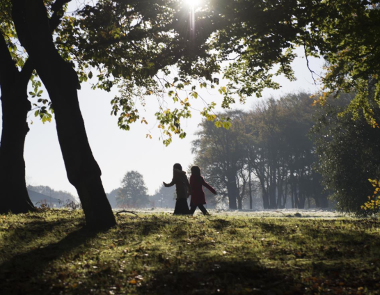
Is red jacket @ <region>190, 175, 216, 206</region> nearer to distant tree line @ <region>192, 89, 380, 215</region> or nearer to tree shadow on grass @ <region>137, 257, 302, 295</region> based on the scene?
tree shadow on grass @ <region>137, 257, 302, 295</region>

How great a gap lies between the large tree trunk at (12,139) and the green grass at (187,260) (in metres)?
4.50

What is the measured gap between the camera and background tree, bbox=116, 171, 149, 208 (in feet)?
417

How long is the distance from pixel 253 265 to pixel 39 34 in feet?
26.3

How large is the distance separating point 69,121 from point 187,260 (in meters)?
5.12

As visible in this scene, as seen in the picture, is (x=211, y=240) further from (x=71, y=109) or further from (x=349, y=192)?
(x=349, y=192)

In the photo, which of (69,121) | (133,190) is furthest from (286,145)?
(133,190)

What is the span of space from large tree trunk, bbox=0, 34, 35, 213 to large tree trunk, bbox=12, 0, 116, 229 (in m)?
4.77

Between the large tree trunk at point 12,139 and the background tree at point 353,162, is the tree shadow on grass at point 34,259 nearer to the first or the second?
the large tree trunk at point 12,139

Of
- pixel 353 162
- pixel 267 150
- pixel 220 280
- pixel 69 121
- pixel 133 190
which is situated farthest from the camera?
pixel 133 190

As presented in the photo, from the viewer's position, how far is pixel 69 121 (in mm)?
10484

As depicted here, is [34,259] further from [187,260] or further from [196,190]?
[196,190]

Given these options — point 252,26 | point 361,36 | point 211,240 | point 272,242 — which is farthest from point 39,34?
point 361,36

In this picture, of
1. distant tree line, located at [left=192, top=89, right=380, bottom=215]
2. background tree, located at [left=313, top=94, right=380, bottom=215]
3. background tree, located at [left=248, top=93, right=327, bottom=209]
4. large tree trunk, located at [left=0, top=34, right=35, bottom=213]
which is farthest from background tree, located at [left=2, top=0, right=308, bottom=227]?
background tree, located at [left=248, top=93, right=327, bottom=209]

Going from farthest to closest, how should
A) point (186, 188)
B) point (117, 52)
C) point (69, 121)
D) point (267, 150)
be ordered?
point (267, 150) < point (186, 188) < point (117, 52) < point (69, 121)
